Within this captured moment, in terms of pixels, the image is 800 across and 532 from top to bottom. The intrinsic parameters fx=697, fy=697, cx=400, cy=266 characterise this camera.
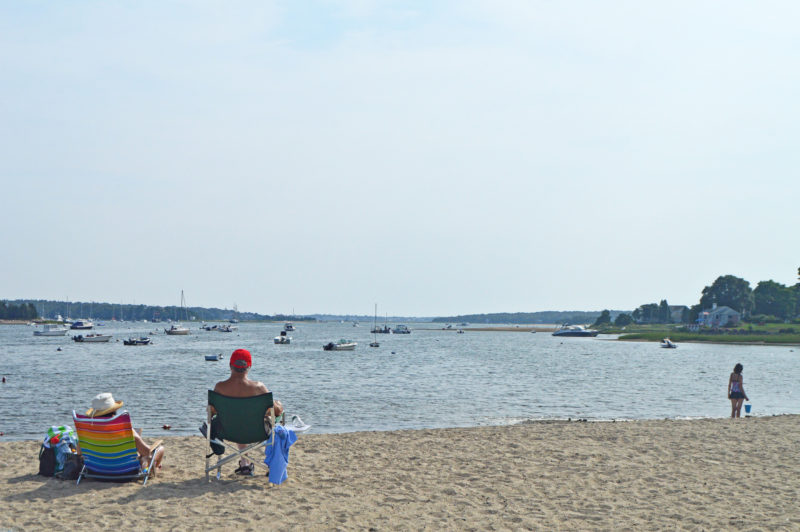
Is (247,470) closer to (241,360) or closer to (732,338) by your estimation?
(241,360)

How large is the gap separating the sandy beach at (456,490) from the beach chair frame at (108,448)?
0.55 ft

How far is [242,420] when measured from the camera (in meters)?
7.98

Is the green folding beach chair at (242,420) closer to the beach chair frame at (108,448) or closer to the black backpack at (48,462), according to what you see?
the beach chair frame at (108,448)

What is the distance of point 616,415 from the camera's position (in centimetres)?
2184

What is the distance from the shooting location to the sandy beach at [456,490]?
Result: 21.5 ft

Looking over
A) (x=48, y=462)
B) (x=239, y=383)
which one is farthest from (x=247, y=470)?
(x=48, y=462)

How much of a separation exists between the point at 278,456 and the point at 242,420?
1.91 ft

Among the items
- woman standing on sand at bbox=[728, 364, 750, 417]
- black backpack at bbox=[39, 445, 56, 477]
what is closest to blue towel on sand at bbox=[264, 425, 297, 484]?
black backpack at bbox=[39, 445, 56, 477]

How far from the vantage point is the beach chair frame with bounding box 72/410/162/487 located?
7.58 m

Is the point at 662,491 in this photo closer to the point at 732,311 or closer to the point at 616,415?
the point at 616,415

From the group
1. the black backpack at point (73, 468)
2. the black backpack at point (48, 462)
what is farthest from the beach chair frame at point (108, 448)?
the black backpack at point (48, 462)

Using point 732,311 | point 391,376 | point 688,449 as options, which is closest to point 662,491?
point 688,449

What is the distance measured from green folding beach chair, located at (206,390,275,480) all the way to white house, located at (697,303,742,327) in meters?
142

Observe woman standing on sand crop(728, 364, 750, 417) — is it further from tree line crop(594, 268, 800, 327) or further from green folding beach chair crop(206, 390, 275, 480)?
tree line crop(594, 268, 800, 327)
